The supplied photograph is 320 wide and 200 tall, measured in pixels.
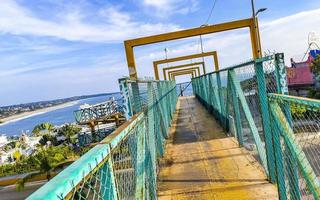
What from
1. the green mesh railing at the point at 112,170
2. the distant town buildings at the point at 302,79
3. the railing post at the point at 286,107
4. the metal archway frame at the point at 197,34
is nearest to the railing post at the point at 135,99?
the green mesh railing at the point at 112,170

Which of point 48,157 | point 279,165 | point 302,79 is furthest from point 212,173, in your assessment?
point 302,79

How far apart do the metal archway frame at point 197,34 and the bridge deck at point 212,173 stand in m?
3.82

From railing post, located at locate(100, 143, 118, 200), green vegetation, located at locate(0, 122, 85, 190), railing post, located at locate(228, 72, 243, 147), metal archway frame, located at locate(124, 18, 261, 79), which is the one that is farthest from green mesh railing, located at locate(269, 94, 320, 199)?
green vegetation, located at locate(0, 122, 85, 190)

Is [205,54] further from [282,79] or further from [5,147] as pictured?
[5,147]

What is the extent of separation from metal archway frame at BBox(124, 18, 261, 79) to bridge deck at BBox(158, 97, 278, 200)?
382 cm

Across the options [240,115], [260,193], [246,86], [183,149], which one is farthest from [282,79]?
[183,149]

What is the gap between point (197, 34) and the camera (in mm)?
11219

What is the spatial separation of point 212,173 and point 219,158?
0.89 m

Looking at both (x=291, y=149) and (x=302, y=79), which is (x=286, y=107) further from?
(x=302, y=79)

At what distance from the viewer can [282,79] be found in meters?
3.75

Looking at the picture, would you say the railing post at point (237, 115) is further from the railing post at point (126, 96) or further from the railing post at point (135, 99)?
the railing post at point (126, 96)

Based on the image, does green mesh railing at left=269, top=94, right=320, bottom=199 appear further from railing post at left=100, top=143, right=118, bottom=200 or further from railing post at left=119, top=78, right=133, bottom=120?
railing post at left=119, top=78, right=133, bottom=120

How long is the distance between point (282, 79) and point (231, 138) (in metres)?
4.20

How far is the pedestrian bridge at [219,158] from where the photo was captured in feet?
6.46
